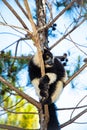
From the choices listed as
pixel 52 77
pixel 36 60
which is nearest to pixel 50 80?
pixel 52 77

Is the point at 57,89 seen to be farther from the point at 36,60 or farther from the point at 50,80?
the point at 36,60

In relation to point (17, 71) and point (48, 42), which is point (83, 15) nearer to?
point (48, 42)

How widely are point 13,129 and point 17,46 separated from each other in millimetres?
954

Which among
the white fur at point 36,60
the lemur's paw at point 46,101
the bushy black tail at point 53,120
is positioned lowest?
the bushy black tail at point 53,120

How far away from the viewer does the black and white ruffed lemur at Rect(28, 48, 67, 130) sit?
10.6 feet

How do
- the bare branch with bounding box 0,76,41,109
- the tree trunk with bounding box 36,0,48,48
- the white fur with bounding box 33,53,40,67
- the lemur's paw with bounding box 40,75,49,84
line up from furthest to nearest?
the tree trunk with bounding box 36,0,48,48 < the white fur with bounding box 33,53,40,67 < the lemur's paw with bounding box 40,75,49,84 < the bare branch with bounding box 0,76,41,109

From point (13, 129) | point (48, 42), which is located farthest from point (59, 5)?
point (13, 129)

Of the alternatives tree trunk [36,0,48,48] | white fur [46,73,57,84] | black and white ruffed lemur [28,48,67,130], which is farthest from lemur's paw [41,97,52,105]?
tree trunk [36,0,48,48]

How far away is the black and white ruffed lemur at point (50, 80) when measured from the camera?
10.6 feet

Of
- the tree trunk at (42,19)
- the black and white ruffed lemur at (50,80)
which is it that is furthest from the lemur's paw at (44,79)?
the tree trunk at (42,19)

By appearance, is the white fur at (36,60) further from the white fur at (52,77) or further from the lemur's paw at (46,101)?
the lemur's paw at (46,101)

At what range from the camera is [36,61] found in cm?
362

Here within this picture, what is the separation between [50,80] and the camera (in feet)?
11.1

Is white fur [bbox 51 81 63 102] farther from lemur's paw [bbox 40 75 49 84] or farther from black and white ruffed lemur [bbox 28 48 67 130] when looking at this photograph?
lemur's paw [bbox 40 75 49 84]
